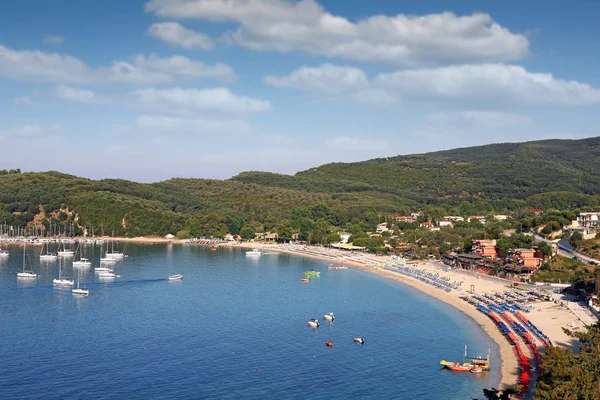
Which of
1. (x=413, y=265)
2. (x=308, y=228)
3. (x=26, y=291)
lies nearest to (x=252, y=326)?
(x=26, y=291)

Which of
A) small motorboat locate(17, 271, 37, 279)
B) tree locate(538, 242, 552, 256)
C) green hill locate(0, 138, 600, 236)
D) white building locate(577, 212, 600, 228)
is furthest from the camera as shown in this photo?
green hill locate(0, 138, 600, 236)

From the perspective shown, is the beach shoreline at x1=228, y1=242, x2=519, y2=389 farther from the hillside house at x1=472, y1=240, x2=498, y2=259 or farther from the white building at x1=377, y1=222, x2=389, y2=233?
the white building at x1=377, y1=222, x2=389, y2=233

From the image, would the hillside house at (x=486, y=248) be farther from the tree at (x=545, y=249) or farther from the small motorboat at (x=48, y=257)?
the small motorboat at (x=48, y=257)

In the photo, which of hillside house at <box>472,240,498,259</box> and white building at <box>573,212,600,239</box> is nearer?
hillside house at <box>472,240,498,259</box>

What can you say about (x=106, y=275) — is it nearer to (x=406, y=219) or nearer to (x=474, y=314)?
(x=474, y=314)

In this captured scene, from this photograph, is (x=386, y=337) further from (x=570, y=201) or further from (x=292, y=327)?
(x=570, y=201)

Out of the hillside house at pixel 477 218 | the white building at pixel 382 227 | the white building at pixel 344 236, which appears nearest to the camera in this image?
the white building at pixel 344 236

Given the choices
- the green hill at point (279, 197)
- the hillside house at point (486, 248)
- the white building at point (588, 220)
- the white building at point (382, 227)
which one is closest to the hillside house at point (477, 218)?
the green hill at point (279, 197)

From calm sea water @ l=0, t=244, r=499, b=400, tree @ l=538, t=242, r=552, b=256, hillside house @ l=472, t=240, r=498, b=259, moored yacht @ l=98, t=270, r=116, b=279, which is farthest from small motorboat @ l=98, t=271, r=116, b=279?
tree @ l=538, t=242, r=552, b=256
